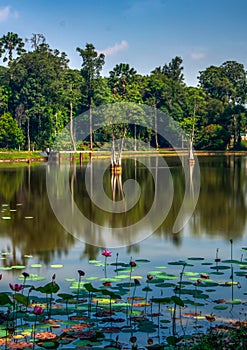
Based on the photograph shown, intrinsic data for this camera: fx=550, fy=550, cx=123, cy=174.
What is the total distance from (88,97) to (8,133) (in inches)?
670

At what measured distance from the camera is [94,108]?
62031 millimetres

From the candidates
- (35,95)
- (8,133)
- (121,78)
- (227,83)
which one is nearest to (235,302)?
(8,133)

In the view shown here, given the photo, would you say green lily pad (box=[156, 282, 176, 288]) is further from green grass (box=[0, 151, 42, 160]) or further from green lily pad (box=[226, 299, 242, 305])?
green grass (box=[0, 151, 42, 160])

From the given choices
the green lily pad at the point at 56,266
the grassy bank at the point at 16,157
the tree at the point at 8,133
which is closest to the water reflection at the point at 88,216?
the green lily pad at the point at 56,266

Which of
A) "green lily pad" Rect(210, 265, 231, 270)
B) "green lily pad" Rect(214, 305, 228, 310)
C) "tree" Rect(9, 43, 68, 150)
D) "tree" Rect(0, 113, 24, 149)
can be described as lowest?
"green lily pad" Rect(214, 305, 228, 310)

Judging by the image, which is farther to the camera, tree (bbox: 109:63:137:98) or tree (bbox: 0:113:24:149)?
tree (bbox: 109:63:137:98)

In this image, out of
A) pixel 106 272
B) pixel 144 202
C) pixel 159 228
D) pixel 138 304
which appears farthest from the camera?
pixel 144 202

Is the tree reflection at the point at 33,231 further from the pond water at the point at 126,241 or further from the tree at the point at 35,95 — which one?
the tree at the point at 35,95

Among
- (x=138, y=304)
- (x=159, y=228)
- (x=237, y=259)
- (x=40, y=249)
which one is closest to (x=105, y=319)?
(x=138, y=304)

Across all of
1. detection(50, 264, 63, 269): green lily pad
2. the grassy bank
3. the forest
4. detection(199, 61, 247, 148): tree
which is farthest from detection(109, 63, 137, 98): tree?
detection(50, 264, 63, 269): green lily pad

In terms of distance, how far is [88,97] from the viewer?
63531 mm

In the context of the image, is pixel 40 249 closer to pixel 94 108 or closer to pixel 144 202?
pixel 144 202

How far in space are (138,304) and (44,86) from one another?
167 feet

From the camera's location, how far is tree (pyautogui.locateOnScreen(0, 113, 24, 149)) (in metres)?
48.2
